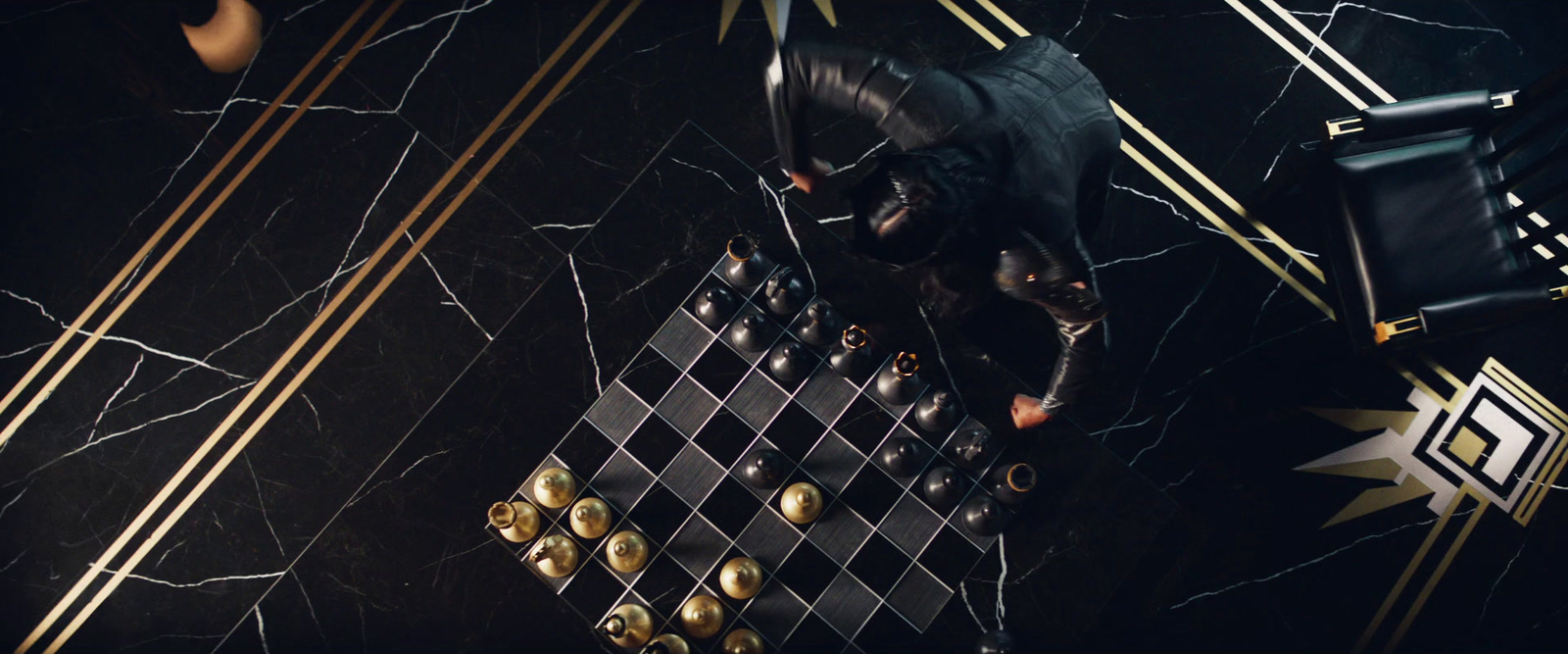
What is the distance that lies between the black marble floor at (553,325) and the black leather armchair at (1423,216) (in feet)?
0.65

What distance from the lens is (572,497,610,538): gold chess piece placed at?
6.51ft

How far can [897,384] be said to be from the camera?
205 centimetres

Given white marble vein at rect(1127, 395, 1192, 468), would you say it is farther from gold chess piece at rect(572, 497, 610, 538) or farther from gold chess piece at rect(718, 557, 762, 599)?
gold chess piece at rect(572, 497, 610, 538)

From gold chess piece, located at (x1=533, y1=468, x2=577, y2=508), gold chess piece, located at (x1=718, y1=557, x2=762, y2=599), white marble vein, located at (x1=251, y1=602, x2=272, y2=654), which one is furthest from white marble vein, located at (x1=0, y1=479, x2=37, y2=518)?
gold chess piece, located at (x1=718, y1=557, x2=762, y2=599)

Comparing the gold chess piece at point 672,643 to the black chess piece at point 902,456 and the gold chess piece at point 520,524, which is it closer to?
the gold chess piece at point 520,524

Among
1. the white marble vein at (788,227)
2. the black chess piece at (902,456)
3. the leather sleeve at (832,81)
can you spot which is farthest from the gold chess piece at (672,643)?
the leather sleeve at (832,81)

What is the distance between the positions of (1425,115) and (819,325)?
1.47 meters

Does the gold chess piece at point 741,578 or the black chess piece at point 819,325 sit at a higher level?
the black chess piece at point 819,325

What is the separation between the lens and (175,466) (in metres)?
2.32

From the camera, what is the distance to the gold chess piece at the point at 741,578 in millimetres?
1985

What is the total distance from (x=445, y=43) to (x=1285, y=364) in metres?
2.47

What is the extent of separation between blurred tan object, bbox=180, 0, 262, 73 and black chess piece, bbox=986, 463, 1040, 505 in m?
2.32

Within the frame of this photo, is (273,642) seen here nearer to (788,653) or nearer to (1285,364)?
(788,653)

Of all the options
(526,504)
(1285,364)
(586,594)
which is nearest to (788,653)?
(586,594)
